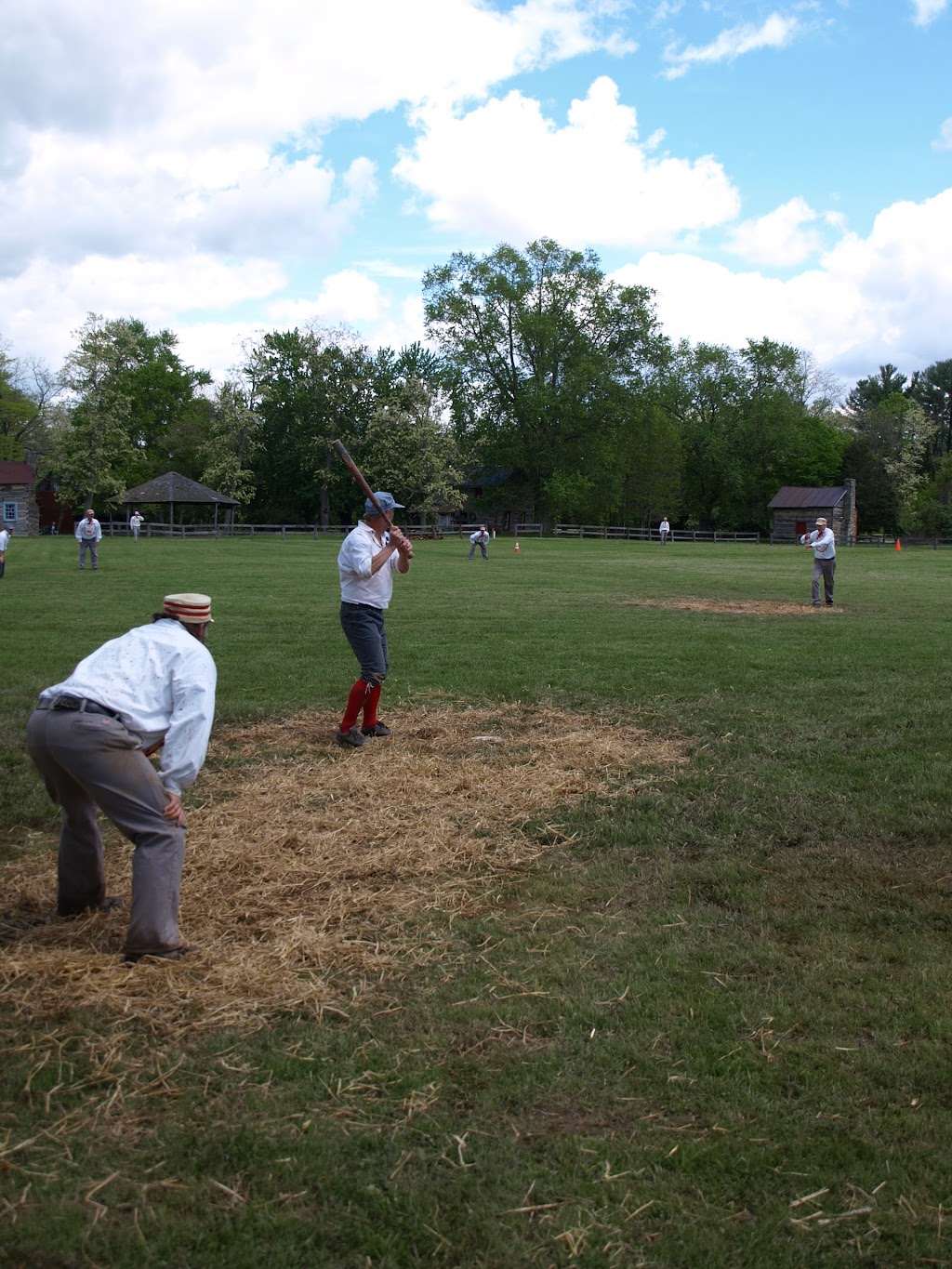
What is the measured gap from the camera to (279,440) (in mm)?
80125

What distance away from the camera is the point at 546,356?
72.9m

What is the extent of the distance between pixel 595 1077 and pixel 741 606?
1891cm

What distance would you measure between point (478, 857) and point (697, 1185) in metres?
3.14

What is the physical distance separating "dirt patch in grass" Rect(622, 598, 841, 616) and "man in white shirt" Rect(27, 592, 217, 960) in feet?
54.8

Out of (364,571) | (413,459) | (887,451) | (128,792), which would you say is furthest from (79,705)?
(887,451)

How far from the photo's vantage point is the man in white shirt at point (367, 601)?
914 cm

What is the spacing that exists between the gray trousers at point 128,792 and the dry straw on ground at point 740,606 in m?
16.8

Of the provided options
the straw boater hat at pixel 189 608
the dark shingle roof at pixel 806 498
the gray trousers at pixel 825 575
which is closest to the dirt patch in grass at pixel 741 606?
the gray trousers at pixel 825 575

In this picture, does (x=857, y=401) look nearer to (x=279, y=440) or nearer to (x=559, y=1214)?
(x=279, y=440)

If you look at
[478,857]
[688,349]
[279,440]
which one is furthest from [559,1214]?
[688,349]

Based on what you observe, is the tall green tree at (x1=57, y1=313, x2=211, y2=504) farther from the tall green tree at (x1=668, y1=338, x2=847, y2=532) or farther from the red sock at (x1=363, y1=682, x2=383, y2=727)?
the red sock at (x1=363, y1=682, x2=383, y2=727)

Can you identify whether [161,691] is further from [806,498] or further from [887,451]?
[887,451]

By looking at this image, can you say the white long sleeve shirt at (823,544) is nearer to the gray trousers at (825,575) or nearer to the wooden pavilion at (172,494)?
the gray trousers at (825,575)

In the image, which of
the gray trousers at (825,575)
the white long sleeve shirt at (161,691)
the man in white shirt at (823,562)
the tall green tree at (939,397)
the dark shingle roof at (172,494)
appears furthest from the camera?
the tall green tree at (939,397)
